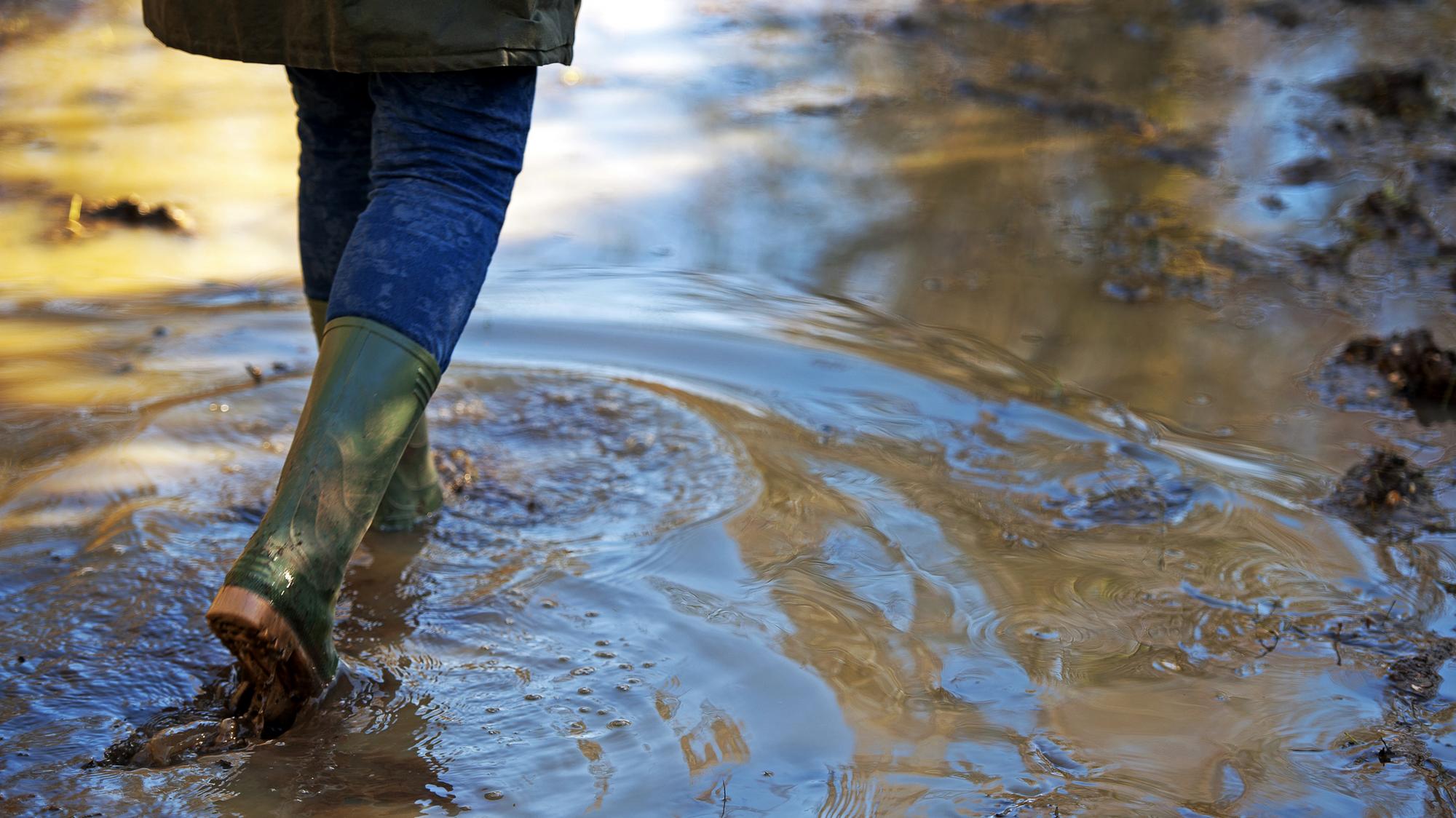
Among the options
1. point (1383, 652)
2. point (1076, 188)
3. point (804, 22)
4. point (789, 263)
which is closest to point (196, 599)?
point (1383, 652)

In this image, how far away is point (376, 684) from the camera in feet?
5.12

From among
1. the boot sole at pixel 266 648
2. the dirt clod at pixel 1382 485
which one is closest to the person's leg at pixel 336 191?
the boot sole at pixel 266 648

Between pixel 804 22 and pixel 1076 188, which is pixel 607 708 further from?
pixel 804 22

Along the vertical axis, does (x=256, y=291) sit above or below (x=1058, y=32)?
below

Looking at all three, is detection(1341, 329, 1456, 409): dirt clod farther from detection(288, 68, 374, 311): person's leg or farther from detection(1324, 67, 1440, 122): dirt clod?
detection(1324, 67, 1440, 122): dirt clod

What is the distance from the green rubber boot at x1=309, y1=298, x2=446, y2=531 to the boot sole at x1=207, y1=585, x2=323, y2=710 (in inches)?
22.1

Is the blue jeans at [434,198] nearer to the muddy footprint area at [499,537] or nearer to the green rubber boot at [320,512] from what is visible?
the green rubber boot at [320,512]

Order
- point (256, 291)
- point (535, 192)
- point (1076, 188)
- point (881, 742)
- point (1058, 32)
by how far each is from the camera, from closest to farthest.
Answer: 1. point (881, 742)
2. point (256, 291)
3. point (535, 192)
4. point (1076, 188)
5. point (1058, 32)

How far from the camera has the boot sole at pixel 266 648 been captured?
1.31 m

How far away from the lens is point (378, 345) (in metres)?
1.43

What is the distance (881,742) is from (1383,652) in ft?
2.49

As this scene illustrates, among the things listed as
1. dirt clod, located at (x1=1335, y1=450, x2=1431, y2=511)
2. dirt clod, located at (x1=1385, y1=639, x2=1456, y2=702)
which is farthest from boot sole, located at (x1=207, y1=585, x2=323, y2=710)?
dirt clod, located at (x1=1335, y1=450, x2=1431, y2=511)

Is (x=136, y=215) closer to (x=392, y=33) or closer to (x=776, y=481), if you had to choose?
(x=776, y=481)

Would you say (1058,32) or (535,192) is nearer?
(535,192)
